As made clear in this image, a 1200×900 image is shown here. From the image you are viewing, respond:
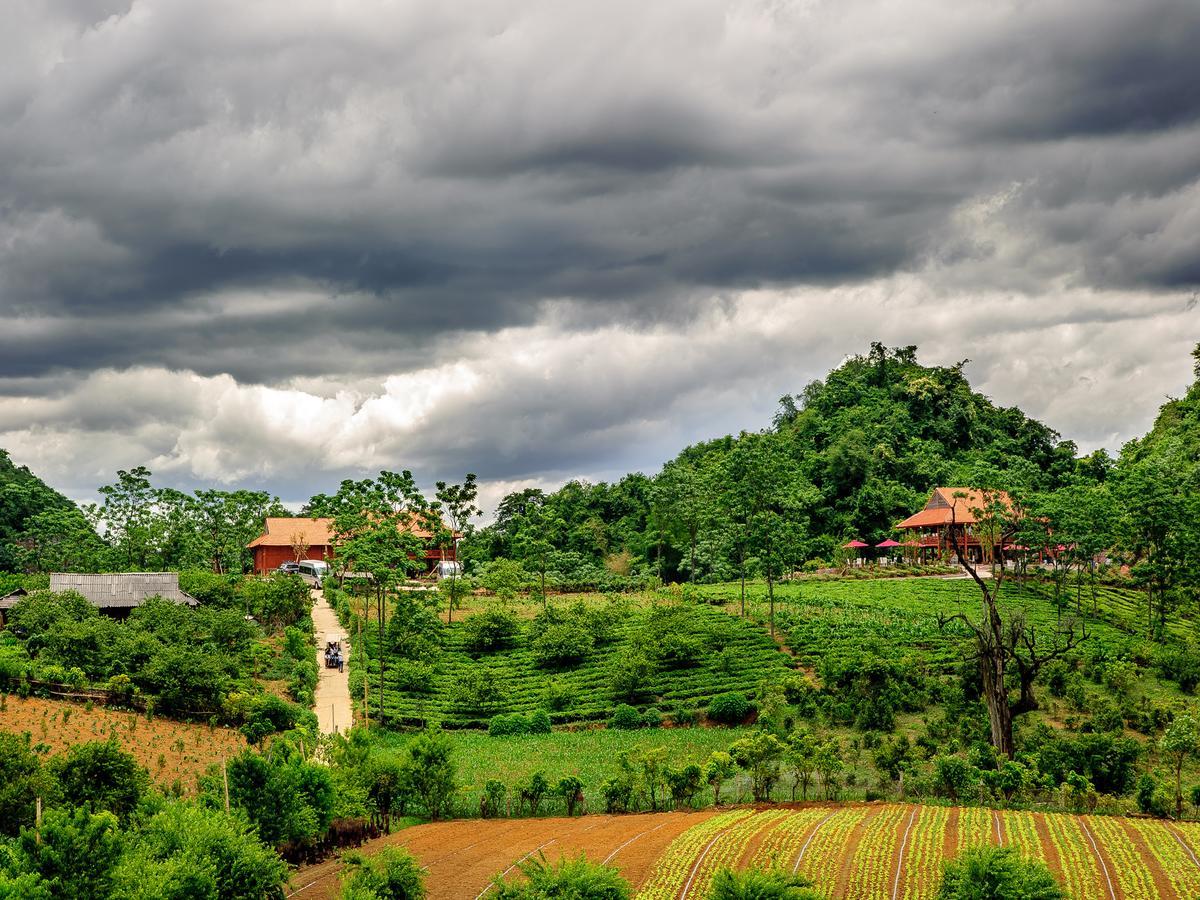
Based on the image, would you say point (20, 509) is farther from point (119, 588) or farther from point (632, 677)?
point (632, 677)

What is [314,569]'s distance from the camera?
7044 cm

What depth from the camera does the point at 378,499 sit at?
46875 mm

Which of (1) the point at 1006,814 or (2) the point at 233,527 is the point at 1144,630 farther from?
(2) the point at 233,527

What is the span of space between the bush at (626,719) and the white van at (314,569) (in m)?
35.0

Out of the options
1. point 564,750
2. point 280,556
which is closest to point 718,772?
point 564,750

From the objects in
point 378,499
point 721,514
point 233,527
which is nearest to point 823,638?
point 721,514

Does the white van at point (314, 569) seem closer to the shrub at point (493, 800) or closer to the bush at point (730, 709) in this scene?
the bush at point (730, 709)

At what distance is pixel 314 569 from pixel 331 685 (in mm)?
27518

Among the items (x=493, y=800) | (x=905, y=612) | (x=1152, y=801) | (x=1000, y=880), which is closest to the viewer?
(x=1000, y=880)

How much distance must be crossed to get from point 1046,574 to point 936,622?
15.5 m

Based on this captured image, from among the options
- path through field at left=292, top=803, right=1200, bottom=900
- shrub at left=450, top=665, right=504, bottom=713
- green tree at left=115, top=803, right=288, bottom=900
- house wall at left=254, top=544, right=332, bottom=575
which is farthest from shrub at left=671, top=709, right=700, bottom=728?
house wall at left=254, top=544, right=332, bottom=575

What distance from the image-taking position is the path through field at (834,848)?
19.8 m

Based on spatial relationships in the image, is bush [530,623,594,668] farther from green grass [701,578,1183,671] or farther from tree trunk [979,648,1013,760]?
tree trunk [979,648,1013,760]

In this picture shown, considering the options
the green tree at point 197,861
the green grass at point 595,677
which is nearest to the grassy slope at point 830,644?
the green grass at point 595,677
